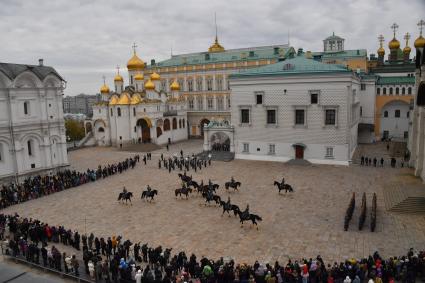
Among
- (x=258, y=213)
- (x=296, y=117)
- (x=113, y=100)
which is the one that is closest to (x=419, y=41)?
(x=296, y=117)

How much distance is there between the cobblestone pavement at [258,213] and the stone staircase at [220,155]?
427 cm

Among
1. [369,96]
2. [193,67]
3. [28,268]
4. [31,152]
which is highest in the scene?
[193,67]

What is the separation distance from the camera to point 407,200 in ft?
64.3

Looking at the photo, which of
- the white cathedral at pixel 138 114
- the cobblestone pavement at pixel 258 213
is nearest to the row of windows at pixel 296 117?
the cobblestone pavement at pixel 258 213

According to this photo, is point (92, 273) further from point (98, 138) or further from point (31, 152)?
point (98, 138)

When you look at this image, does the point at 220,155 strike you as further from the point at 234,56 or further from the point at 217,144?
the point at 234,56

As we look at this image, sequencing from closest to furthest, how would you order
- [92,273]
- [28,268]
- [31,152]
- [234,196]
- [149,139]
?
[92,273] < [28,268] < [234,196] < [31,152] < [149,139]

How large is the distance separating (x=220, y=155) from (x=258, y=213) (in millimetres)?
16608

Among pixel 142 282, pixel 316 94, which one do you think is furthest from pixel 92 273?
pixel 316 94

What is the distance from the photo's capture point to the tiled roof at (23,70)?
27211 millimetres

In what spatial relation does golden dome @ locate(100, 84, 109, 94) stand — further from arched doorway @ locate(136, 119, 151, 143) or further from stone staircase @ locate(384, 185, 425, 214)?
stone staircase @ locate(384, 185, 425, 214)

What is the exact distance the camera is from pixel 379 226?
17.1m

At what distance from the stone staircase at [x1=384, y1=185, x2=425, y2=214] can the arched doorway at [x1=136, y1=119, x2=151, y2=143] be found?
101 feet

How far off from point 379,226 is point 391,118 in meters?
29.1
